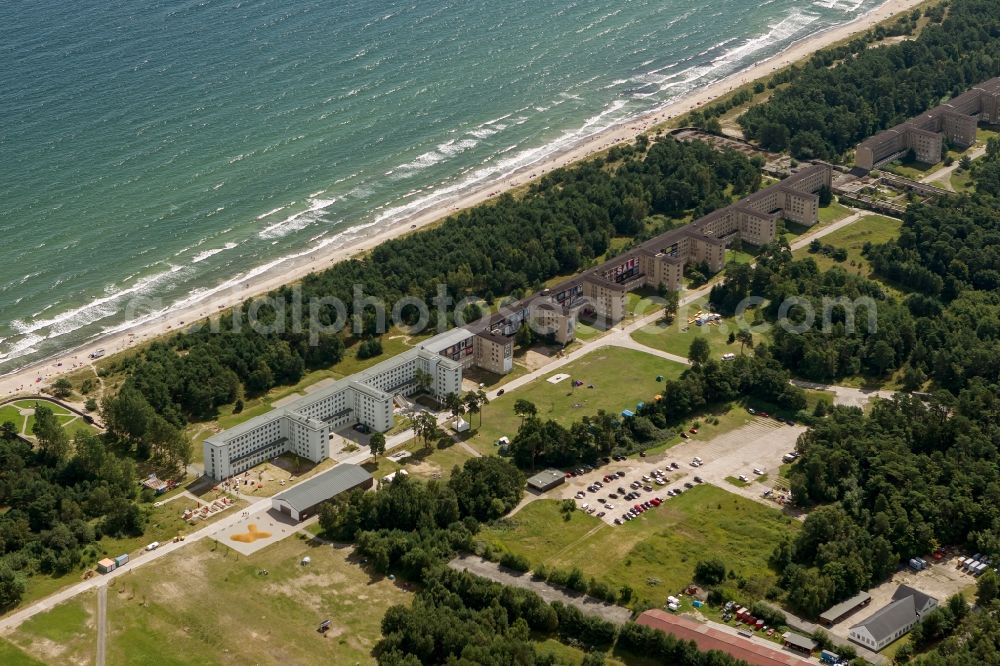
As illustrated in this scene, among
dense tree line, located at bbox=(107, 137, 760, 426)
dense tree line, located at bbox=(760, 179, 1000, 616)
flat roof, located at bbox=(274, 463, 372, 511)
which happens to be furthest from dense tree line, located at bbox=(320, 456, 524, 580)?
dense tree line, located at bbox=(107, 137, 760, 426)

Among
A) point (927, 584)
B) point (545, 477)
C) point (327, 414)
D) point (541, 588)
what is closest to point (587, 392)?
point (545, 477)

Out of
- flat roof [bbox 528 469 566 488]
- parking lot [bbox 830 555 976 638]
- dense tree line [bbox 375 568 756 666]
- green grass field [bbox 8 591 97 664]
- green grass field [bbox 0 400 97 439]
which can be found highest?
green grass field [bbox 0 400 97 439]

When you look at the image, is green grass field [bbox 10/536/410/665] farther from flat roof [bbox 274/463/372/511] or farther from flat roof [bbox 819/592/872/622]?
flat roof [bbox 819/592/872/622]

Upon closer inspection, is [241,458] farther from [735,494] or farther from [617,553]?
[735,494]

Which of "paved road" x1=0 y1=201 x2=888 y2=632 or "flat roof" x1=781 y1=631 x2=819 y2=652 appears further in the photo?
"paved road" x1=0 y1=201 x2=888 y2=632

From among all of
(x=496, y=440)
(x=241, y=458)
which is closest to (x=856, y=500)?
(x=496, y=440)

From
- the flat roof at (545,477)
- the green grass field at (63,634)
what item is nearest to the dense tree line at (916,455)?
the flat roof at (545,477)
